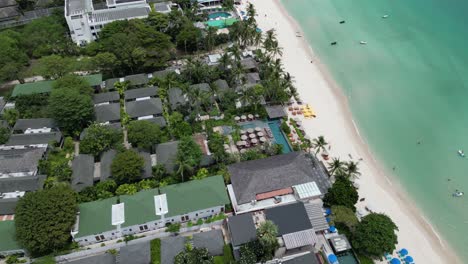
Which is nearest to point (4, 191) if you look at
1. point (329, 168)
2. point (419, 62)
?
point (329, 168)

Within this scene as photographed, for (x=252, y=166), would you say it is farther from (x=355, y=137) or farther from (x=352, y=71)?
(x=352, y=71)

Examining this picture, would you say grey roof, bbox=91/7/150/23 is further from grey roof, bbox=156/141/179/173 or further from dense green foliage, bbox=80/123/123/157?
grey roof, bbox=156/141/179/173

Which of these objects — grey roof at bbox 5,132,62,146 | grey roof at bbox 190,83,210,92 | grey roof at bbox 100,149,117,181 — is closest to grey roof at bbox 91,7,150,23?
grey roof at bbox 190,83,210,92

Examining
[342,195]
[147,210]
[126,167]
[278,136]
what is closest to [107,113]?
[126,167]

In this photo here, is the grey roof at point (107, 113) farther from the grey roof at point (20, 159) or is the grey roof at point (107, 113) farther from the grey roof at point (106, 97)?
the grey roof at point (20, 159)

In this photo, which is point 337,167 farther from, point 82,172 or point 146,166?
point 82,172

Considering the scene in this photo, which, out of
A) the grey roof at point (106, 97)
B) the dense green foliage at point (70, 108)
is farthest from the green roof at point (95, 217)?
the grey roof at point (106, 97)
